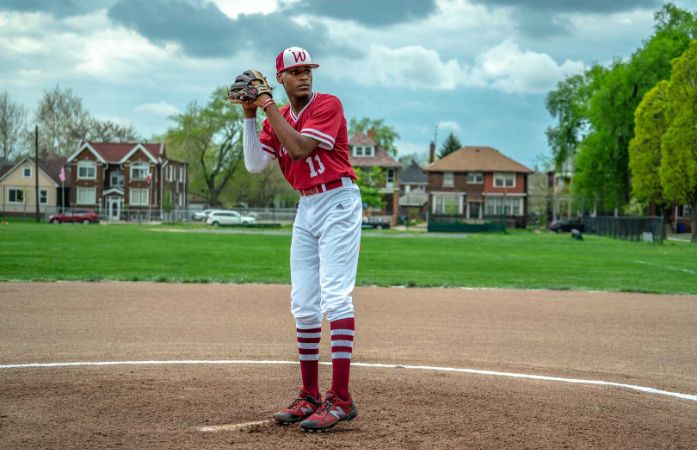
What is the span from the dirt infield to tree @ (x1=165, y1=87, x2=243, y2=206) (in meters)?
82.1

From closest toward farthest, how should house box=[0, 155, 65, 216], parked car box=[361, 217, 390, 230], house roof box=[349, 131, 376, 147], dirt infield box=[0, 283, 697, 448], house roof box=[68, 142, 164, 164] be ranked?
1. dirt infield box=[0, 283, 697, 448]
2. parked car box=[361, 217, 390, 230]
3. house box=[0, 155, 65, 216]
4. house roof box=[68, 142, 164, 164]
5. house roof box=[349, 131, 376, 147]

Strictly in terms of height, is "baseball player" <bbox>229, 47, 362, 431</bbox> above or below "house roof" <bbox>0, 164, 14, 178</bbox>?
below

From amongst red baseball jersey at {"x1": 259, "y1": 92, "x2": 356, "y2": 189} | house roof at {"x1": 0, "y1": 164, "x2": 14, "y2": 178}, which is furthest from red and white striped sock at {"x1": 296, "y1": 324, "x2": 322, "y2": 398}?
house roof at {"x1": 0, "y1": 164, "x2": 14, "y2": 178}

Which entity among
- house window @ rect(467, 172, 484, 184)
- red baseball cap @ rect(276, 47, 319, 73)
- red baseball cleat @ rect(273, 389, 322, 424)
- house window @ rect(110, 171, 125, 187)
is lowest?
red baseball cleat @ rect(273, 389, 322, 424)

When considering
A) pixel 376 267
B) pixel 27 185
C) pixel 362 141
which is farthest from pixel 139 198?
pixel 376 267

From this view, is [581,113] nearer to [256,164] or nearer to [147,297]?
[147,297]

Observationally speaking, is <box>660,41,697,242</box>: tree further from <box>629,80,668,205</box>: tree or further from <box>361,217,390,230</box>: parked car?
<box>361,217,390,230</box>: parked car

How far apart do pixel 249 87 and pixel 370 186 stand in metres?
77.7

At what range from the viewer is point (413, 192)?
121 m

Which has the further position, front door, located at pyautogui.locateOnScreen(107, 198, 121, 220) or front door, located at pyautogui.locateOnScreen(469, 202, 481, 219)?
front door, located at pyautogui.locateOnScreen(469, 202, 481, 219)

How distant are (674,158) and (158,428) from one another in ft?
164

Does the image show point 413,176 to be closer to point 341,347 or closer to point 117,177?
point 117,177

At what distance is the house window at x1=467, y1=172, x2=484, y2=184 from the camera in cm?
→ 9075

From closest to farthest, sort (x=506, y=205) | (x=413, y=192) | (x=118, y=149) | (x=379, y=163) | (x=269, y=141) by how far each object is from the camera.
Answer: (x=269, y=141) → (x=506, y=205) → (x=118, y=149) → (x=379, y=163) → (x=413, y=192)
